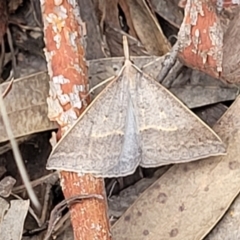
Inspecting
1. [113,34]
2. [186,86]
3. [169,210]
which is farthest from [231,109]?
[113,34]

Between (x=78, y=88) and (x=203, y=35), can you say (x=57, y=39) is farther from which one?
(x=203, y=35)

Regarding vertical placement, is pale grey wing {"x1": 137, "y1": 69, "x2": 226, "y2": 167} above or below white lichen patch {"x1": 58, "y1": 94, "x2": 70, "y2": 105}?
below

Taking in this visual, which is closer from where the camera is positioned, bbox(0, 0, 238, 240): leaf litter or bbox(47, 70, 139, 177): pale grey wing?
bbox(47, 70, 139, 177): pale grey wing

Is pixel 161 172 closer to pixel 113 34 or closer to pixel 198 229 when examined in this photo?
pixel 198 229

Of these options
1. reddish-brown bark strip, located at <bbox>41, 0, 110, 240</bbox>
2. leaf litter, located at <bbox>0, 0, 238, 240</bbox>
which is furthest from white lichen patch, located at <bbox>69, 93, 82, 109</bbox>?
leaf litter, located at <bbox>0, 0, 238, 240</bbox>

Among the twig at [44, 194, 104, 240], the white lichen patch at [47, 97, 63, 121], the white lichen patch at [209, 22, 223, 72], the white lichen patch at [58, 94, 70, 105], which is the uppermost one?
the white lichen patch at [209, 22, 223, 72]

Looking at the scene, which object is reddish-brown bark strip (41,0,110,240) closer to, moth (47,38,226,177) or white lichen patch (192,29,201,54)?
Answer: moth (47,38,226,177)

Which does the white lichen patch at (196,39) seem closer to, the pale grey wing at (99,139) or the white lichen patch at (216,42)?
the white lichen patch at (216,42)
